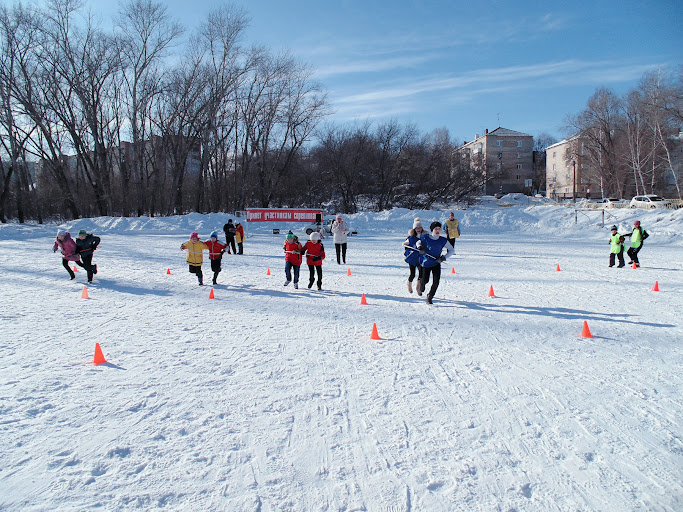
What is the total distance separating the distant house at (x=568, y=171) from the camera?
51562 mm

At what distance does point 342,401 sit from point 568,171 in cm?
6917

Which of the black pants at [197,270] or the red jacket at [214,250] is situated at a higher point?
the red jacket at [214,250]

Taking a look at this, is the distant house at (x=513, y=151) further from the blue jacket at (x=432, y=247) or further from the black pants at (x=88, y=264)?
the black pants at (x=88, y=264)

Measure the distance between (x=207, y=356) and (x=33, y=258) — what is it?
46.4ft

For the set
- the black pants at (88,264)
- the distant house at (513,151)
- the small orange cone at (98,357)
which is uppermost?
the distant house at (513,151)

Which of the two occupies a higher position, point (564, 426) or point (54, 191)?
point (54, 191)

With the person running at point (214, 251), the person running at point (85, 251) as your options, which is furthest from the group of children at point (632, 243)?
the person running at point (85, 251)

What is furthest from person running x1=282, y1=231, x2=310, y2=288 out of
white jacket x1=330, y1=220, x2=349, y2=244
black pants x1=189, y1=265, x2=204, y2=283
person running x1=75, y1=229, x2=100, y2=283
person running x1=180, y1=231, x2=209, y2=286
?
person running x1=75, y1=229, x2=100, y2=283

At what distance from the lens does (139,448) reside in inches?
127

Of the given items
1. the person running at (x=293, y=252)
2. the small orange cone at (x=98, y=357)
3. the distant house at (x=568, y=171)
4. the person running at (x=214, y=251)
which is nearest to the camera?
the small orange cone at (x=98, y=357)

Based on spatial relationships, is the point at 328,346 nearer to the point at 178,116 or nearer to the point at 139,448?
the point at 139,448

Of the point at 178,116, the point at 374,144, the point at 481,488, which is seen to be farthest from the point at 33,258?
the point at 374,144

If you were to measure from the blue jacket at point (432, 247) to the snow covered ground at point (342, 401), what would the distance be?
870 millimetres

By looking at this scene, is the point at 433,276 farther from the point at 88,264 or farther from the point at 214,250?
the point at 88,264
